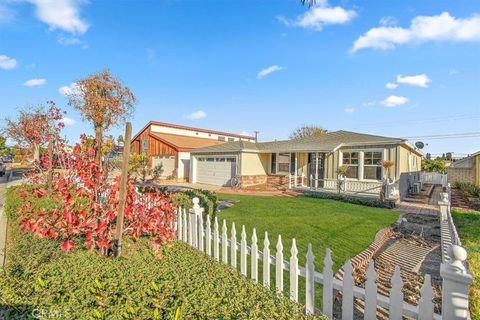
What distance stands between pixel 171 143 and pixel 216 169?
6857 mm

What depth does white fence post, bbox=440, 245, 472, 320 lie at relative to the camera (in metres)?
2.06

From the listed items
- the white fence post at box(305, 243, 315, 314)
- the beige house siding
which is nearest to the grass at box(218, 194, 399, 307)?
the white fence post at box(305, 243, 315, 314)

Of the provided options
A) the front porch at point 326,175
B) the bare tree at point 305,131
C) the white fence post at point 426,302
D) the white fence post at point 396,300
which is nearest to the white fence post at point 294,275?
the white fence post at point 396,300

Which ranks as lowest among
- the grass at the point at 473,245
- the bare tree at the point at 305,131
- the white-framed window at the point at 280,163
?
the grass at the point at 473,245

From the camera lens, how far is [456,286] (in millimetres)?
2109

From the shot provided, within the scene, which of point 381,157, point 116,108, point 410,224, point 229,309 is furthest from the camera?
point 116,108

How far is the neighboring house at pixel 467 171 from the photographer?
17347mm

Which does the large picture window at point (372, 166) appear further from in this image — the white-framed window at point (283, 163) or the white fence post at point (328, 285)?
the white fence post at point (328, 285)

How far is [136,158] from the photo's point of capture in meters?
23.6

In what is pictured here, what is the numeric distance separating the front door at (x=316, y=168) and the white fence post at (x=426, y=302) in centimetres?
1584

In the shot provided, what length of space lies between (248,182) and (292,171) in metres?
3.44

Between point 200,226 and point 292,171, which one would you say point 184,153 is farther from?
point 200,226

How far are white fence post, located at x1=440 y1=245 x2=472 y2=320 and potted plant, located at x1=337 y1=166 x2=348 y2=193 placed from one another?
47.1ft

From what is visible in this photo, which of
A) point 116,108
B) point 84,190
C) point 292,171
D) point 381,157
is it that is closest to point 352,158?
point 381,157
